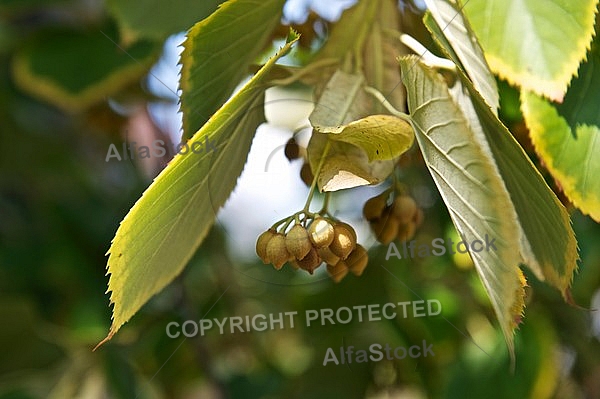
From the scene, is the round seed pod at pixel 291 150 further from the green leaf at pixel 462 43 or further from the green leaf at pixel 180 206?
the green leaf at pixel 462 43

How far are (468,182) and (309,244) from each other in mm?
105

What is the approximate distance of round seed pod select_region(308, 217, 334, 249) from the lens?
19.8 inches

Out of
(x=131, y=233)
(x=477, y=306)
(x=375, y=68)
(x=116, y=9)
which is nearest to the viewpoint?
(x=131, y=233)

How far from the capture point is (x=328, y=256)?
51 centimetres

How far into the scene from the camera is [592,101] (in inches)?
23.1

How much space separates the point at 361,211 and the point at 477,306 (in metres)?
0.40

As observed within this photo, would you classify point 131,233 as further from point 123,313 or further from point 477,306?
point 477,306

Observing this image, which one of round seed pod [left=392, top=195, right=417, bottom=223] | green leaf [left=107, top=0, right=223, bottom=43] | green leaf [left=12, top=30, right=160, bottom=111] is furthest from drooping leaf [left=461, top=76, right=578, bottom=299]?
green leaf [left=12, top=30, right=160, bottom=111]

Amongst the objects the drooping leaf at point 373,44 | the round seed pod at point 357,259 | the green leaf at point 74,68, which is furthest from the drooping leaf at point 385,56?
the green leaf at point 74,68

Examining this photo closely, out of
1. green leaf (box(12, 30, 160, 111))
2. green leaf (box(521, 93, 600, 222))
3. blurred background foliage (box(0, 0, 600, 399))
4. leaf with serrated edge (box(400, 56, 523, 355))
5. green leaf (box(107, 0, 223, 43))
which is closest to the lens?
leaf with serrated edge (box(400, 56, 523, 355))

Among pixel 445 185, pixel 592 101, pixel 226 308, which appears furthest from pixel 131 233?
pixel 226 308

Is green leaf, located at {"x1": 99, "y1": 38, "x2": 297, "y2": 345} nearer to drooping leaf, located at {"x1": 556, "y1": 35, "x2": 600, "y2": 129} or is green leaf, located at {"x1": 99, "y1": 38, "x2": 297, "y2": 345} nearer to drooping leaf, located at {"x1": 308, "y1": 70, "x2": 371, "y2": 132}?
drooping leaf, located at {"x1": 308, "y1": 70, "x2": 371, "y2": 132}

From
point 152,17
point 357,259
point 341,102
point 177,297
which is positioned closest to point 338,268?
point 357,259

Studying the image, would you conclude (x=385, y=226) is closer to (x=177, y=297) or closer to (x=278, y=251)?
(x=278, y=251)
